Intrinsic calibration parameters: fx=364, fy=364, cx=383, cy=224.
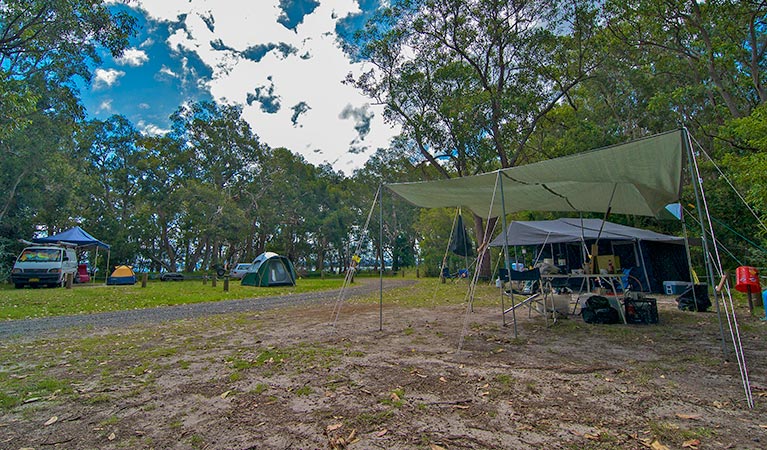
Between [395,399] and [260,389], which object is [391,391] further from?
[260,389]

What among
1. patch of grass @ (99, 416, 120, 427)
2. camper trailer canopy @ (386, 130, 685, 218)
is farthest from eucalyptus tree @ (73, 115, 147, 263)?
patch of grass @ (99, 416, 120, 427)

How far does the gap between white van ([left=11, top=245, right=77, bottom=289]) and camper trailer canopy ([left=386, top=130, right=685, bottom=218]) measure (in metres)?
13.3

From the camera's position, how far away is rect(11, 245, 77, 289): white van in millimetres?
11969

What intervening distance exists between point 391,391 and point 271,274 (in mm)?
12155

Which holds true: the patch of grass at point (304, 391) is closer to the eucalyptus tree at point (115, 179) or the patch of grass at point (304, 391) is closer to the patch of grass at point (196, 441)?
the patch of grass at point (196, 441)

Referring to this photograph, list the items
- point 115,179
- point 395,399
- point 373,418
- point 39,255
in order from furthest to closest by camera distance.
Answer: point 115,179
point 39,255
point 395,399
point 373,418

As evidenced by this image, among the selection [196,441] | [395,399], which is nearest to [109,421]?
[196,441]

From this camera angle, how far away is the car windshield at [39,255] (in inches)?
479

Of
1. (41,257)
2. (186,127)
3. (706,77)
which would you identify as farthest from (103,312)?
(186,127)

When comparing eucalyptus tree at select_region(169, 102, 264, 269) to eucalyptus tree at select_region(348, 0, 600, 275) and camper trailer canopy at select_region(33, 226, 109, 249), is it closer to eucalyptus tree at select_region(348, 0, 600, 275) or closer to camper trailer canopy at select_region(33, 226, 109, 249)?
camper trailer canopy at select_region(33, 226, 109, 249)

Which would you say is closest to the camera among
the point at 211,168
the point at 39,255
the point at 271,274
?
the point at 39,255

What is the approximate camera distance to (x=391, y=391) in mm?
2539

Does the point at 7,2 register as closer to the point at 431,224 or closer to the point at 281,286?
the point at 281,286

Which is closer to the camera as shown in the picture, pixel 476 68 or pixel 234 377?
pixel 234 377
